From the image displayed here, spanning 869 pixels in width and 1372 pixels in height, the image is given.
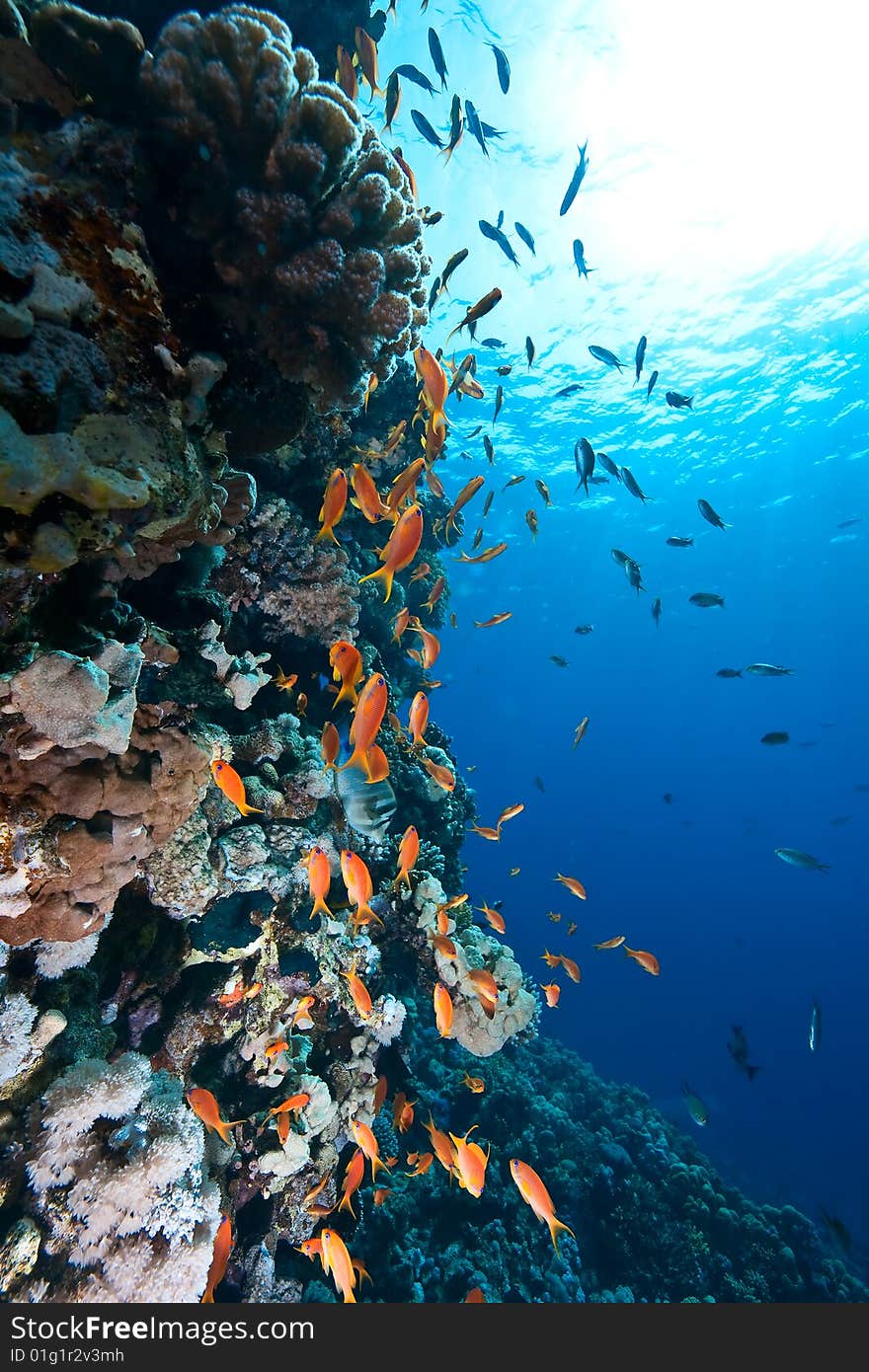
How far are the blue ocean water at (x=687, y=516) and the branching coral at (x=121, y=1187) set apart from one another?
7.87 m

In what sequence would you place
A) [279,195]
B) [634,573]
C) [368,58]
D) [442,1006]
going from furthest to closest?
[634,573] → [368,58] → [442,1006] → [279,195]

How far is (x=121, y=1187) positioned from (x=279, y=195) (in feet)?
16.5

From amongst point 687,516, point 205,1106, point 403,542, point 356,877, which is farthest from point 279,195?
point 687,516

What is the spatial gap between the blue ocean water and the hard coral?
433 cm

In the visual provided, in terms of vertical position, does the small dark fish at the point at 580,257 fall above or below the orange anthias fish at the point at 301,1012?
above

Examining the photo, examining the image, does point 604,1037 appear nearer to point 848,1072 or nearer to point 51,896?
point 848,1072

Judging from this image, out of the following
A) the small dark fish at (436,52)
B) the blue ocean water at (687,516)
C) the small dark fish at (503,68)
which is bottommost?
the blue ocean water at (687,516)

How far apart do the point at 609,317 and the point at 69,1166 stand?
2521 centimetres

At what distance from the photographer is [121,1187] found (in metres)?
2.81

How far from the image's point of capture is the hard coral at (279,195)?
2.57 metres

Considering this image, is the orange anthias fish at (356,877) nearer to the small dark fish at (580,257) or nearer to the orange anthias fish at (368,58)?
the orange anthias fish at (368,58)

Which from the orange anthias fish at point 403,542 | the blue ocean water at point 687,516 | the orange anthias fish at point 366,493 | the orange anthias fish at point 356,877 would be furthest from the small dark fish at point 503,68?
the orange anthias fish at point 356,877

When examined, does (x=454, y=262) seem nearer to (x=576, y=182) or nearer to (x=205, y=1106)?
(x=576, y=182)

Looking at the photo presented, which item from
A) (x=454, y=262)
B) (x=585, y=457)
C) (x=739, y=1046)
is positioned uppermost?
(x=454, y=262)
